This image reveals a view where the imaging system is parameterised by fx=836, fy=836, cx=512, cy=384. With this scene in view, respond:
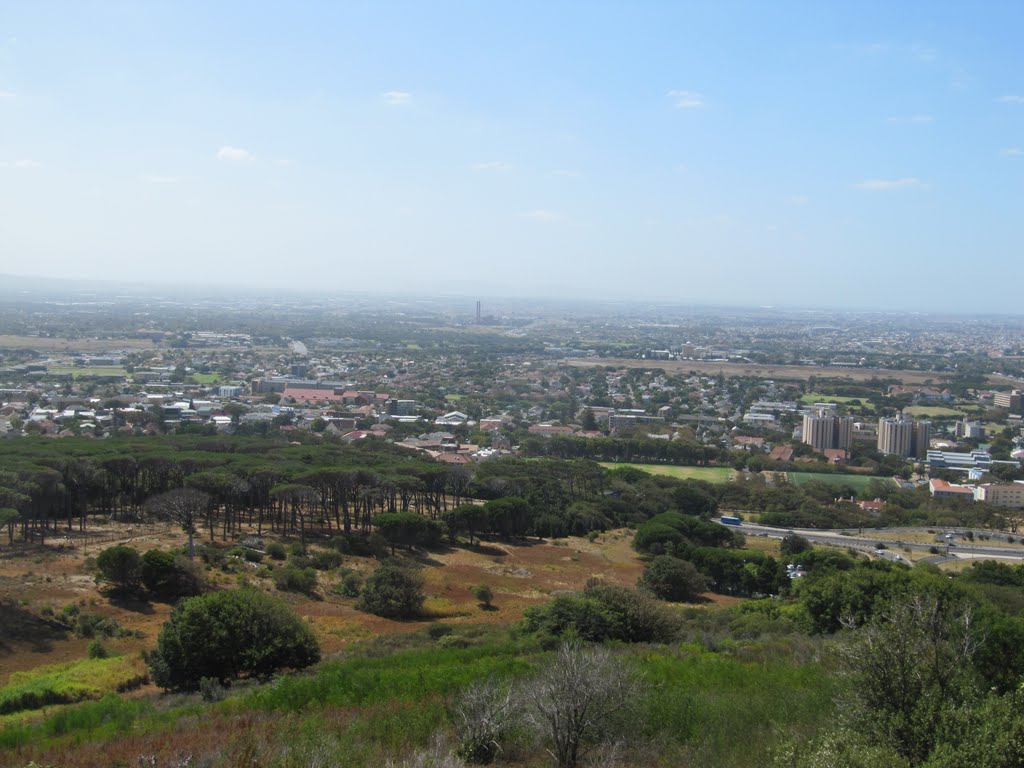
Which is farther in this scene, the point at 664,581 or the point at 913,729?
the point at 664,581

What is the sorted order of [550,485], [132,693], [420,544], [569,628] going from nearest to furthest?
[132,693] < [569,628] < [420,544] < [550,485]

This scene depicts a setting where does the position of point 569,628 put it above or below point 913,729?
below

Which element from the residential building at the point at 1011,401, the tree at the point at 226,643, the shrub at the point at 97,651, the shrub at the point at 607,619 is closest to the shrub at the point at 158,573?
the shrub at the point at 97,651

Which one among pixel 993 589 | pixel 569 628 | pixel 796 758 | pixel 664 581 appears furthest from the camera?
pixel 664 581

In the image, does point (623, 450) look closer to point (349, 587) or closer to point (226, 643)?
point (349, 587)

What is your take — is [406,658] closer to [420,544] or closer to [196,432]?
[420,544]

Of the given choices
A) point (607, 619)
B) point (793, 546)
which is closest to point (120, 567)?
point (607, 619)

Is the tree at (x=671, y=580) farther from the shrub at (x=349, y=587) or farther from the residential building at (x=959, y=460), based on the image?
the residential building at (x=959, y=460)

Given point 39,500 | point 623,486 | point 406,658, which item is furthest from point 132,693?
point 623,486

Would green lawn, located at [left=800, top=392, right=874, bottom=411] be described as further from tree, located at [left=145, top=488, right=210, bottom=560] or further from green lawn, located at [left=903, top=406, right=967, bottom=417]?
tree, located at [left=145, top=488, right=210, bottom=560]
